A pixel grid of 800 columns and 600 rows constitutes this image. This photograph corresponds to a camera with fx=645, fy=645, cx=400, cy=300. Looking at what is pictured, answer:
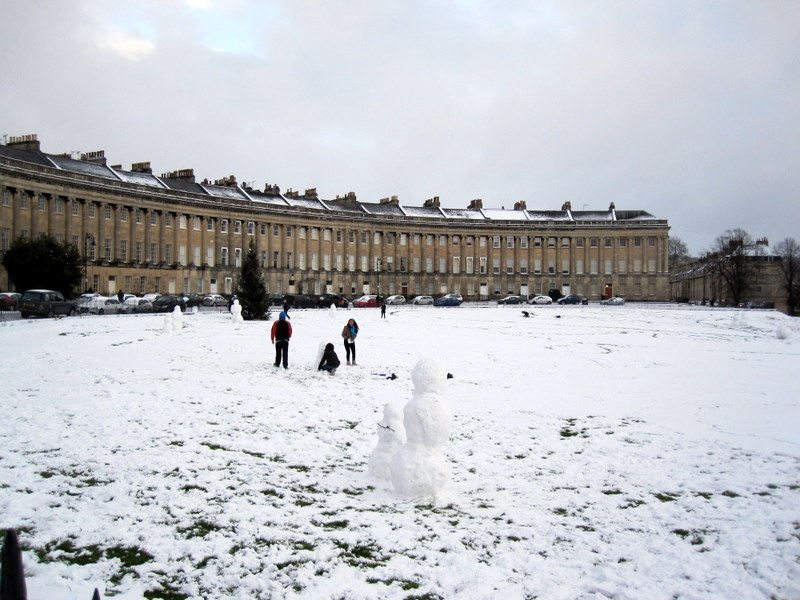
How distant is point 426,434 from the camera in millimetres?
8273

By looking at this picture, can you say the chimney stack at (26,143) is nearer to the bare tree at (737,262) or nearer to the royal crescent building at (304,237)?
the royal crescent building at (304,237)

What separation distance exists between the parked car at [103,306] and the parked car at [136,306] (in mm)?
561

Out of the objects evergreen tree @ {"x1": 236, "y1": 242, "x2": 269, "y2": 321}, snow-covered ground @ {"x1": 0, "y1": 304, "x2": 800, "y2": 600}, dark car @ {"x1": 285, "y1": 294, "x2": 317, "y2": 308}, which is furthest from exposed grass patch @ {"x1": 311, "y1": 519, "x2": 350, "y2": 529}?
dark car @ {"x1": 285, "y1": 294, "x2": 317, "y2": 308}

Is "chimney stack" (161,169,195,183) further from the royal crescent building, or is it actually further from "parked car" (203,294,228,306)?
"parked car" (203,294,228,306)

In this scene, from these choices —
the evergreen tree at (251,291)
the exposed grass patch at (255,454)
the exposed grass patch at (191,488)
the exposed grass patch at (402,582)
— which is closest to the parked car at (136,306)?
the evergreen tree at (251,291)

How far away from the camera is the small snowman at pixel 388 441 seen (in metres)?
9.36

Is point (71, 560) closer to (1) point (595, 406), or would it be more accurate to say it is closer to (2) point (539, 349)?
(1) point (595, 406)

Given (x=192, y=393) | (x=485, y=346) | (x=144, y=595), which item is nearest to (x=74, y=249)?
(x=485, y=346)

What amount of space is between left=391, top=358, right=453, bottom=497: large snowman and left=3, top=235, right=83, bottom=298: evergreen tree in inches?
1942

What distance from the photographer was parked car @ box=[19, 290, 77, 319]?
38062 millimetres

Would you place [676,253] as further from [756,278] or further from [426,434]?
[426,434]

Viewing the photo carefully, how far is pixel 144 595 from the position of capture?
231 inches

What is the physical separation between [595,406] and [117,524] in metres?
11.0

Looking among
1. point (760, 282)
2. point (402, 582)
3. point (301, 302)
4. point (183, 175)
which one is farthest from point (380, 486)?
point (760, 282)
